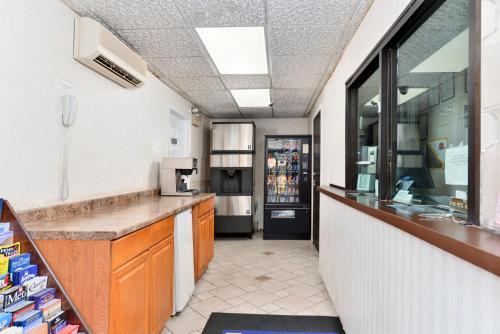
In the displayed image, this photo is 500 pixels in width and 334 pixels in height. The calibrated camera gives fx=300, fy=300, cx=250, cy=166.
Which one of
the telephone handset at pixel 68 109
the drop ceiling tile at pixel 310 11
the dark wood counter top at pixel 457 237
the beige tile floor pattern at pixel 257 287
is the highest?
the drop ceiling tile at pixel 310 11

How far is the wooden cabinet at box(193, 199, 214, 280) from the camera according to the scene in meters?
3.00

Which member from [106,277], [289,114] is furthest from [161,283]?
[289,114]

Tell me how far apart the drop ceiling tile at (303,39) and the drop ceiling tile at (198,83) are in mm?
1032

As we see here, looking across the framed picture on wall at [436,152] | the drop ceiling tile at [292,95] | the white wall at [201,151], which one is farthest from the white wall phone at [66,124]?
the white wall at [201,151]

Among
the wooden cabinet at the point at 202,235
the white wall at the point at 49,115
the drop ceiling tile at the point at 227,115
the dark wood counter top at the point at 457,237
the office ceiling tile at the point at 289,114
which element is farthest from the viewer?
the drop ceiling tile at the point at 227,115

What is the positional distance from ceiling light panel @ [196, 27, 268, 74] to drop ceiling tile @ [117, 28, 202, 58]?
127 millimetres

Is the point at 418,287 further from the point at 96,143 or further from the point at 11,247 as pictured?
the point at 96,143

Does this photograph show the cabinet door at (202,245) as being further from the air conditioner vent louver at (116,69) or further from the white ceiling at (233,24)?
the white ceiling at (233,24)

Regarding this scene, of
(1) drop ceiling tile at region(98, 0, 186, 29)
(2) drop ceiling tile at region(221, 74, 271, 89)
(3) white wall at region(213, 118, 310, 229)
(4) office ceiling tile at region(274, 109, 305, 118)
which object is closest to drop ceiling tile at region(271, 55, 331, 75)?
(2) drop ceiling tile at region(221, 74, 271, 89)

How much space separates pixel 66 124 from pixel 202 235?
1.78 m

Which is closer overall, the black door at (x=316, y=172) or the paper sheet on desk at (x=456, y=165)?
the paper sheet on desk at (x=456, y=165)

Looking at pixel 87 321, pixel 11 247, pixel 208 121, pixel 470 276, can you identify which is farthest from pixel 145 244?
pixel 208 121

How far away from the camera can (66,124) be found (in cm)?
189

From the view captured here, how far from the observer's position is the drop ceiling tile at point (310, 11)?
191cm
